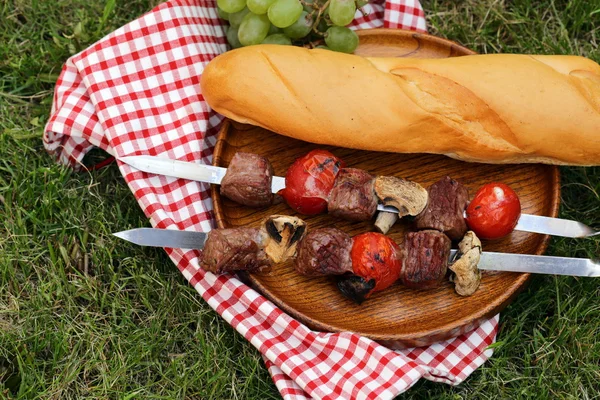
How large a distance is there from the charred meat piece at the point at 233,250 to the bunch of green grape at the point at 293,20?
2.56ft

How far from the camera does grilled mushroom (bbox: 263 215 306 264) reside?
2527 mm

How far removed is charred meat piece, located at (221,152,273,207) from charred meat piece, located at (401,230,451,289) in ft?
1.79

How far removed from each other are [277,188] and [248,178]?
4.9 inches

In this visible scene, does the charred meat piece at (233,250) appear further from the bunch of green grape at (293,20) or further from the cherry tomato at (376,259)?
the bunch of green grape at (293,20)

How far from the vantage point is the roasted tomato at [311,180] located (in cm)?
256

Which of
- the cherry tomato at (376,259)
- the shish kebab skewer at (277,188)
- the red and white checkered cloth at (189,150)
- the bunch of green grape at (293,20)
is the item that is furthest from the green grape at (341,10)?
the cherry tomato at (376,259)

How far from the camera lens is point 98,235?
9.32 ft

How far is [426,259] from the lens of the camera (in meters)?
2.47

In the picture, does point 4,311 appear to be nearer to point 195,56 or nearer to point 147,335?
point 147,335

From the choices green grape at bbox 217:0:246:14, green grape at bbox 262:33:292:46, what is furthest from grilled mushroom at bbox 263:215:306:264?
green grape at bbox 217:0:246:14

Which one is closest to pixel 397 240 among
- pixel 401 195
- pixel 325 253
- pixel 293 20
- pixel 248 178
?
pixel 401 195

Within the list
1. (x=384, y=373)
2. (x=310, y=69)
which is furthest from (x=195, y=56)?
(x=384, y=373)

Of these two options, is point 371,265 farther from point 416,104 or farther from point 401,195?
point 416,104

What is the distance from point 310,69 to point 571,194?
1215mm
